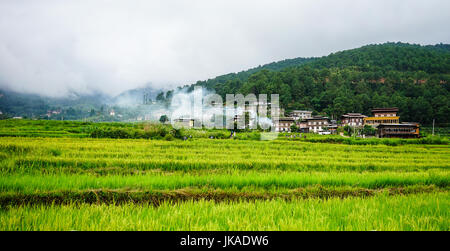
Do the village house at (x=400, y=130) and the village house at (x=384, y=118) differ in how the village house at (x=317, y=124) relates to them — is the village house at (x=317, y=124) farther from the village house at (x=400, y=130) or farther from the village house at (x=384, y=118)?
the village house at (x=400, y=130)

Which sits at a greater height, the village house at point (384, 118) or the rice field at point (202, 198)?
the village house at point (384, 118)

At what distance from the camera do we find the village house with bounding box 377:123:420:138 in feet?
127

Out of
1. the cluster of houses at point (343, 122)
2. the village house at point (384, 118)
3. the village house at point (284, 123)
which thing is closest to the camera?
the cluster of houses at point (343, 122)

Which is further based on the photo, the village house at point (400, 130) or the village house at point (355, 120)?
Result: the village house at point (355, 120)

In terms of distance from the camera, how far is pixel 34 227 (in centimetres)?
286

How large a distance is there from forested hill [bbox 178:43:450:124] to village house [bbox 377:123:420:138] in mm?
25396

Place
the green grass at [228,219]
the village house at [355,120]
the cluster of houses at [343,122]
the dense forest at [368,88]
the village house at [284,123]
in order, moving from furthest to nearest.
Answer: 1. the dense forest at [368,88]
2. the village house at [284,123]
3. the village house at [355,120]
4. the cluster of houses at [343,122]
5. the green grass at [228,219]

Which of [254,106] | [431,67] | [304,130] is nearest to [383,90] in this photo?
[431,67]

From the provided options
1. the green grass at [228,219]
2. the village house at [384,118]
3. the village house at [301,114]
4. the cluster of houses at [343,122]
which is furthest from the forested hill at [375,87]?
the green grass at [228,219]

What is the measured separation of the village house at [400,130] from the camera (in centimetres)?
3872

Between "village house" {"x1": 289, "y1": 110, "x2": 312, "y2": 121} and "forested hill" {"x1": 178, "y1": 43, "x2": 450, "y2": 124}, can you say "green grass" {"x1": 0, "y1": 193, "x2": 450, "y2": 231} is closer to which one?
"village house" {"x1": 289, "y1": 110, "x2": 312, "y2": 121}

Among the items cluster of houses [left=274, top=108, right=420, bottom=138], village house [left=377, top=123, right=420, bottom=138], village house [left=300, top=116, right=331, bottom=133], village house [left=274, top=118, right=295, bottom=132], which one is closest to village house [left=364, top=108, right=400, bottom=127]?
cluster of houses [left=274, top=108, right=420, bottom=138]

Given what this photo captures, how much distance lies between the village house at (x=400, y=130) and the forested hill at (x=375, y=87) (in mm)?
25396
